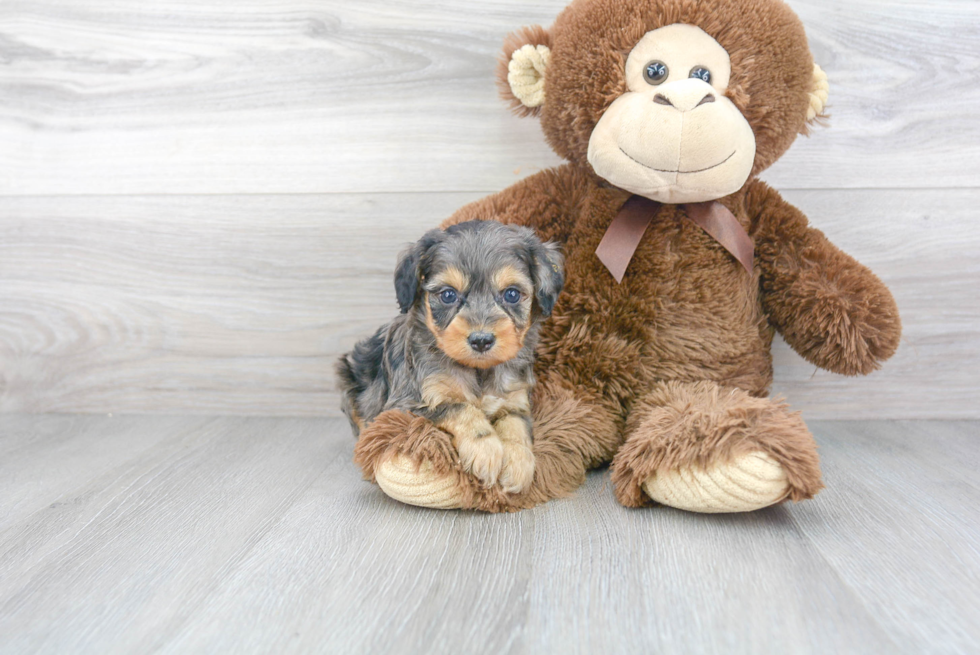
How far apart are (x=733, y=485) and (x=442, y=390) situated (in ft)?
2.18

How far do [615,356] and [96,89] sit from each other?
75.8 inches

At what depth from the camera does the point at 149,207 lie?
240 centimetres

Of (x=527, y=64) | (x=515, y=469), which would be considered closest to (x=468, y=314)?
(x=515, y=469)

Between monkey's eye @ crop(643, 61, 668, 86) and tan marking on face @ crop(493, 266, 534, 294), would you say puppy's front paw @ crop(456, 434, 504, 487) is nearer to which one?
tan marking on face @ crop(493, 266, 534, 294)

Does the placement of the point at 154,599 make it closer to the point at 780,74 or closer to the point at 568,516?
the point at 568,516

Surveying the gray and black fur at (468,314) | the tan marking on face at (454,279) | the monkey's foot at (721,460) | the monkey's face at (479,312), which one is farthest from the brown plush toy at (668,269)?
the tan marking on face at (454,279)

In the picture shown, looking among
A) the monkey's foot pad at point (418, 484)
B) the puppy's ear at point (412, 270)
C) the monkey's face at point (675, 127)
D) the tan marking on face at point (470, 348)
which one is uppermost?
the monkey's face at point (675, 127)

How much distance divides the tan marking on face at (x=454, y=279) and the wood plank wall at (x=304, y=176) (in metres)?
0.80

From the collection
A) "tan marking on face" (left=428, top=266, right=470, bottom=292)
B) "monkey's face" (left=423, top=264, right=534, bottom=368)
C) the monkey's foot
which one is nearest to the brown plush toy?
the monkey's foot

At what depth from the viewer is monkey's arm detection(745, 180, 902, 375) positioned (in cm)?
181

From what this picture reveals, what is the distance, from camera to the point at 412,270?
5.33ft

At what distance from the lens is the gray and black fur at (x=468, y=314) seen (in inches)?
60.6

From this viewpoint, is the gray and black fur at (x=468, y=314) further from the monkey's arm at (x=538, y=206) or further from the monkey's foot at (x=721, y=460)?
the monkey's foot at (x=721, y=460)

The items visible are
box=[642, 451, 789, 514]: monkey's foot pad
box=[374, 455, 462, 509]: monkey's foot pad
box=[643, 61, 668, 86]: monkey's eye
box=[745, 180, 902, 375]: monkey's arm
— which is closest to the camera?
box=[642, 451, 789, 514]: monkey's foot pad
